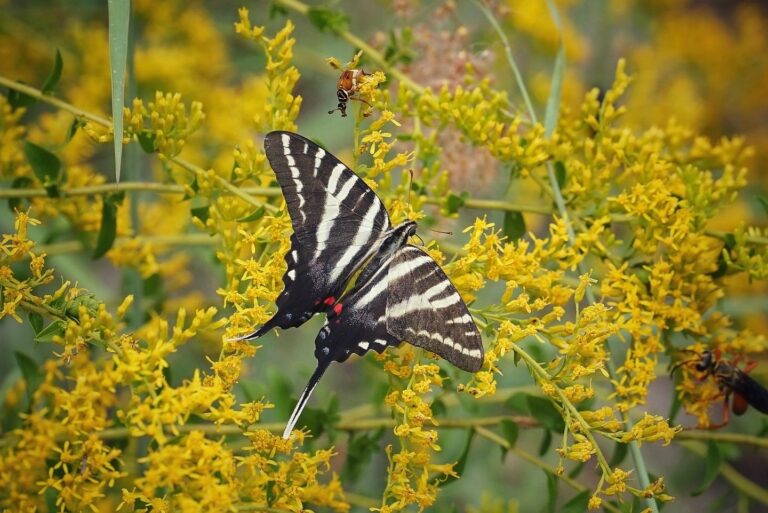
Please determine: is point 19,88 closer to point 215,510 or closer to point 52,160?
point 52,160

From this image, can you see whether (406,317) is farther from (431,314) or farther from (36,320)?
(36,320)

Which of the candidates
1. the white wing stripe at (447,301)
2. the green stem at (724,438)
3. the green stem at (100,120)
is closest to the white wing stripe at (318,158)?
the green stem at (100,120)

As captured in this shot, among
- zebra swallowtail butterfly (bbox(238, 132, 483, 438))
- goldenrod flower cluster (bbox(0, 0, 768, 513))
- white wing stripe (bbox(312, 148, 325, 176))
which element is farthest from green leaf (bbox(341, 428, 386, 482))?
white wing stripe (bbox(312, 148, 325, 176))

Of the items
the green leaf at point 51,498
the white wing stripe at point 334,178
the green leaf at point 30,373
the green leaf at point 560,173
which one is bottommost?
the green leaf at point 51,498

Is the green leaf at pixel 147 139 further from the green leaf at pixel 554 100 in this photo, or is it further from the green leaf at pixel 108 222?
the green leaf at pixel 554 100

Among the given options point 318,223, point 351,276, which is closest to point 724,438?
point 351,276

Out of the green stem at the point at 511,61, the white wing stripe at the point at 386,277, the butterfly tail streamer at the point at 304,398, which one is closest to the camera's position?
the butterfly tail streamer at the point at 304,398

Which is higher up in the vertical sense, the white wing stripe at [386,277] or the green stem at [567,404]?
the white wing stripe at [386,277]
